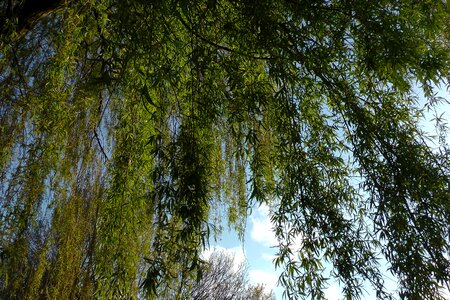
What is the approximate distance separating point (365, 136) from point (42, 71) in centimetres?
167

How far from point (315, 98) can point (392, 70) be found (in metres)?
0.63

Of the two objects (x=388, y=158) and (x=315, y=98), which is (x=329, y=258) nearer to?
(x=388, y=158)

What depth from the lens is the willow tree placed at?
1667mm

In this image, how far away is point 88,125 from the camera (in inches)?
103

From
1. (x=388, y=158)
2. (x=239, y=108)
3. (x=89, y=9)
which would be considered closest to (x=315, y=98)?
(x=239, y=108)

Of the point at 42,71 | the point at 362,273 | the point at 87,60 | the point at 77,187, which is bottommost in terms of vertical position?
the point at 362,273

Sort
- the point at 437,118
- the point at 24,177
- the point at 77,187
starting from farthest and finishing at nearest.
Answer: the point at 77,187 < the point at 24,177 < the point at 437,118

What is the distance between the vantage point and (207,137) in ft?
6.82

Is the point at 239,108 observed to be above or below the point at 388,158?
above

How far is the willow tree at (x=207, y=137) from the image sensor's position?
1.67 metres

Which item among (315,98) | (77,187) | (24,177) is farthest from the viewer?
(77,187)

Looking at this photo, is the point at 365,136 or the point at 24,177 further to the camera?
the point at 24,177

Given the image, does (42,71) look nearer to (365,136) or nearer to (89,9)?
(89,9)

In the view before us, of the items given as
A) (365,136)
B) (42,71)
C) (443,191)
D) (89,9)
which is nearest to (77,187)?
(42,71)
